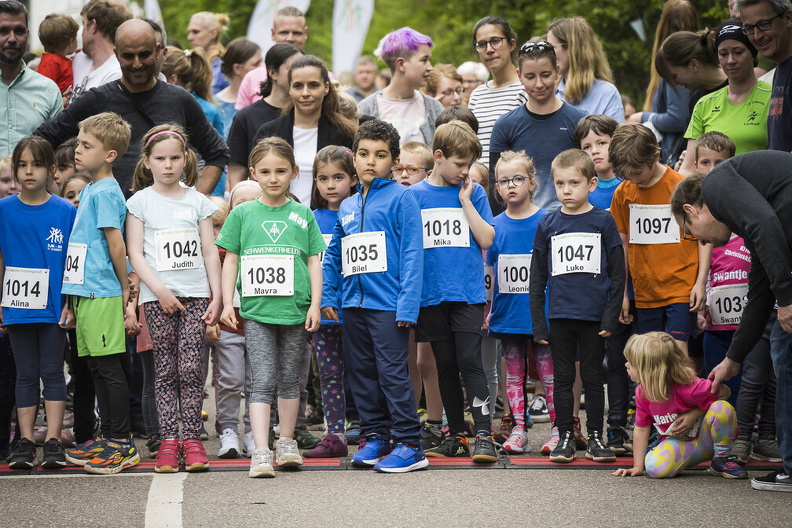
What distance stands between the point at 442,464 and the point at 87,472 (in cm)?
201

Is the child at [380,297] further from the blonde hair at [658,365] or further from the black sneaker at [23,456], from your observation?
the black sneaker at [23,456]

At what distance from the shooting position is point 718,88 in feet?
25.6

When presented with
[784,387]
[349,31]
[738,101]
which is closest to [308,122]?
[738,101]

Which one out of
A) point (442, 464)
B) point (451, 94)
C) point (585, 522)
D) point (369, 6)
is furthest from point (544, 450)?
point (369, 6)

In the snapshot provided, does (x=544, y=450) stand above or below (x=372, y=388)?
below

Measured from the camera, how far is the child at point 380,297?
6.55 m

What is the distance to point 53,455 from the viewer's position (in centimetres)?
660

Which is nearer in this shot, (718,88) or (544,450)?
(544,450)

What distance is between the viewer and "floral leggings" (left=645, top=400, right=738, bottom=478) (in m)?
6.19

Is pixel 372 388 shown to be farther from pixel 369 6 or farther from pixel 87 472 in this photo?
pixel 369 6

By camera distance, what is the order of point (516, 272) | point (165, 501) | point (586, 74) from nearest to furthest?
point (165, 501) < point (516, 272) < point (586, 74)

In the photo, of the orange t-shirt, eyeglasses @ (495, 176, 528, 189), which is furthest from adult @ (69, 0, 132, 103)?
the orange t-shirt

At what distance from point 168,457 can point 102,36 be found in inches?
140

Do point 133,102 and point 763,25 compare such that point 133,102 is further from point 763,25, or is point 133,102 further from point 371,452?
point 763,25
